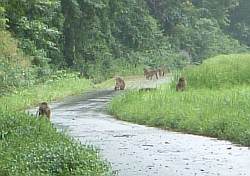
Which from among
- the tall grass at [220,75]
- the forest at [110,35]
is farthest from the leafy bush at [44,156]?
the forest at [110,35]

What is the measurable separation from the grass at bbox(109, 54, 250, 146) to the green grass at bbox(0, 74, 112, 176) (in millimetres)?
4280

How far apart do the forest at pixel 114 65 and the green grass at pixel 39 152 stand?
0.02 m

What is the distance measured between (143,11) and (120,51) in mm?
5477

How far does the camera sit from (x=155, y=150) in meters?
14.3

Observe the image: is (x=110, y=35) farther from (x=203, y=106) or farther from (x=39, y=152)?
(x=39, y=152)

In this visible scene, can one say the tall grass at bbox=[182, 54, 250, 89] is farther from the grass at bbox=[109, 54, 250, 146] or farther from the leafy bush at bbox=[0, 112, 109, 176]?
the leafy bush at bbox=[0, 112, 109, 176]

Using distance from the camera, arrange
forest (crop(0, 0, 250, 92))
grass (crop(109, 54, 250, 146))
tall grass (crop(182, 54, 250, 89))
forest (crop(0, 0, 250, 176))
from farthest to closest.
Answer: forest (crop(0, 0, 250, 92)) < tall grass (crop(182, 54, 250, 89)) < grass (crop(109, 54, 250, 146)) < forest (crop(0, 0, 250, 176))

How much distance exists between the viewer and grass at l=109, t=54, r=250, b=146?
16344mm

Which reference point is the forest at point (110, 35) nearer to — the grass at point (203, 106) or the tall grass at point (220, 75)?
the grass at point (203, 106)

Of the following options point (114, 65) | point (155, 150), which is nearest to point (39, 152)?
point (155, 150)

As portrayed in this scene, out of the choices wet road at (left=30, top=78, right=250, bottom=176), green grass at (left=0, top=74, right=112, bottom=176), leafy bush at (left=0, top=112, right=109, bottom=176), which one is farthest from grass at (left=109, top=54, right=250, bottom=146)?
leafy bush at (left=0, top=112, right=109, bottom=176)

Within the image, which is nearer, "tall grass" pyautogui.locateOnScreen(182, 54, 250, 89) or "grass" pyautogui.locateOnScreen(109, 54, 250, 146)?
"grass" pyautogui.locateOnScreen(109, 54, 250, 146)

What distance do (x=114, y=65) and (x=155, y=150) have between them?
1258 inches

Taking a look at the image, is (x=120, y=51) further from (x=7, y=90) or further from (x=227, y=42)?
(x=7, y=90)
